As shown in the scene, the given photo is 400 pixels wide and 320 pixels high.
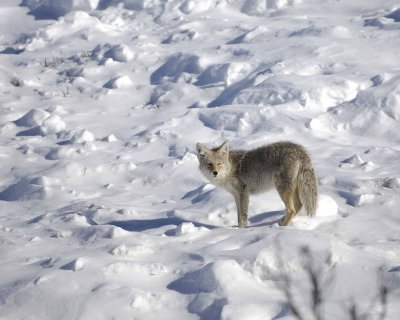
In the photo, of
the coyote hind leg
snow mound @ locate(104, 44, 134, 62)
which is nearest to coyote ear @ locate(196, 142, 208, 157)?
the coyote hind leg

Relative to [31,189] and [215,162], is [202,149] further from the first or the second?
[31,189]

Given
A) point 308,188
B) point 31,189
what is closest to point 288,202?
point 308,188

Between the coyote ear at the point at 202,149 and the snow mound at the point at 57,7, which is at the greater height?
the snow mound at the point at 57,7

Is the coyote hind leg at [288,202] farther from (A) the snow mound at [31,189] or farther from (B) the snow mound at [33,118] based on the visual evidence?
(B) the snow mound at [33,118]

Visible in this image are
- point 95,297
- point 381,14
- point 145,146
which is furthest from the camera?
point 381,14

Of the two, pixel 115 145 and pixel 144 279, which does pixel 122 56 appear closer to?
pixel 115 145

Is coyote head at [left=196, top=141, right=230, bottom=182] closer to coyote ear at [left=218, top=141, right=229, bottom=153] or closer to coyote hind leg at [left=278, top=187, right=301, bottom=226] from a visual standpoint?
coyote ear at [left=218, top=141, right=229, bottom=153]

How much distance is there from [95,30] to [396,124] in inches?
379

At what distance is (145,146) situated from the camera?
8.95 meters

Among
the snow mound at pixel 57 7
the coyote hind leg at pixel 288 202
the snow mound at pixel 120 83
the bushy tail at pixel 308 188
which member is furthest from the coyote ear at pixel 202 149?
the snow mound at pixel 57 7

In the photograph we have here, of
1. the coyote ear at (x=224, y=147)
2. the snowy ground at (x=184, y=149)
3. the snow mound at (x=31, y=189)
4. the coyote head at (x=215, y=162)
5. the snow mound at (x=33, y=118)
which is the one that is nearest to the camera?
the snowy ground at (x=184, y=149)

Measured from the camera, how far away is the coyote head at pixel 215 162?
649 centimetres

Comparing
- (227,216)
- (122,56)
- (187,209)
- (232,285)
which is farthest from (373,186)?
(122,56)

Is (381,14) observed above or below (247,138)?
above
